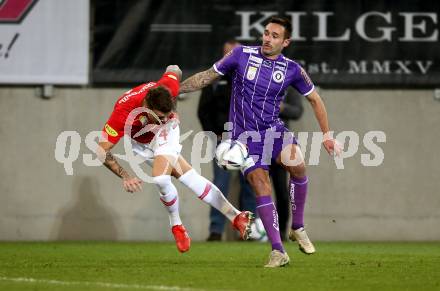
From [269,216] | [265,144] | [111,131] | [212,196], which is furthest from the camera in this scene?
[212,196]

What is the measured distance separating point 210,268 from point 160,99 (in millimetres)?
1364

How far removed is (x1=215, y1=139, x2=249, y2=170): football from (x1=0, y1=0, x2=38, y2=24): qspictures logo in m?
4.78

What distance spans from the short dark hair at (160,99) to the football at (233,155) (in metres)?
0.55

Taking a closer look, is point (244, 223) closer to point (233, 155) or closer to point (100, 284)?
point (233, 155)

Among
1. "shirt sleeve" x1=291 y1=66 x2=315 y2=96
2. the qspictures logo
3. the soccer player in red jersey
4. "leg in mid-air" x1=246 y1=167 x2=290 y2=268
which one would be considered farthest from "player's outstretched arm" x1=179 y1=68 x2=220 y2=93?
the qspictures logo

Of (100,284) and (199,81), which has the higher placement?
(199,81)

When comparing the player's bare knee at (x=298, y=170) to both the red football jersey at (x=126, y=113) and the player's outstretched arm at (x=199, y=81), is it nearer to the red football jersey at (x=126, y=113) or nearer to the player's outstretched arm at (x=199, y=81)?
the player's outstretched arm at (x=199, y=81)

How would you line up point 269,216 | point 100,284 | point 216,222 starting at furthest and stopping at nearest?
1. point 216,222
2. point 269,216
3. point 100,284

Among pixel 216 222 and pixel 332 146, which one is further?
pixel 216 222

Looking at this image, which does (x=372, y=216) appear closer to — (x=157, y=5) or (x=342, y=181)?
(x=342, y=181)

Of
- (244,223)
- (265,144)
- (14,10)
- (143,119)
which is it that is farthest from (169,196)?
(14,10)

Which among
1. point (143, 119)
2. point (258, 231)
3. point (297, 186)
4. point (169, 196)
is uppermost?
point (143, 119)

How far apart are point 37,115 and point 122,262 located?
4.21 metres

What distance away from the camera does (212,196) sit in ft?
30.0
